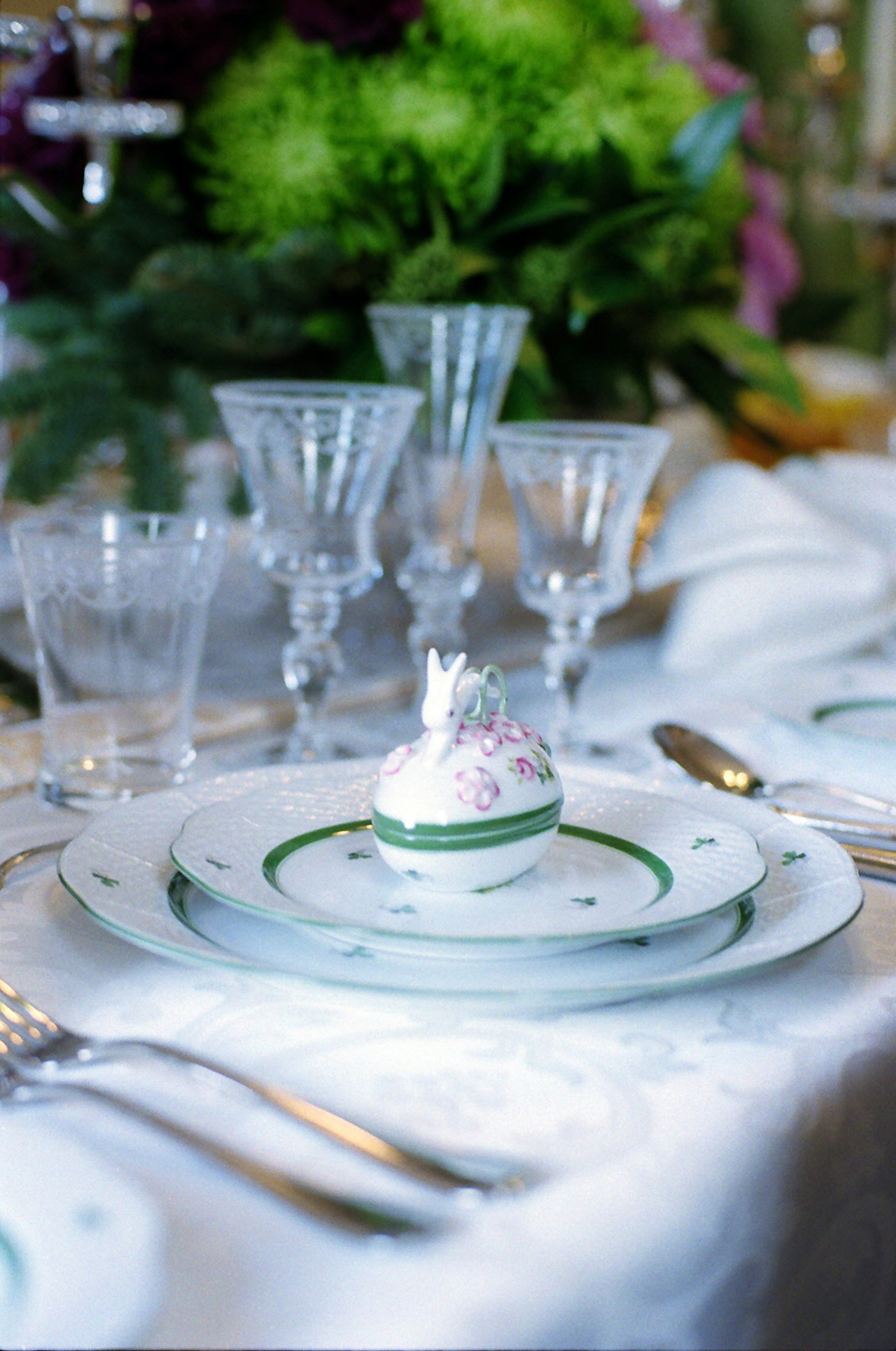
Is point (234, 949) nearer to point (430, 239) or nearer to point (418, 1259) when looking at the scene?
point (418, 1259)

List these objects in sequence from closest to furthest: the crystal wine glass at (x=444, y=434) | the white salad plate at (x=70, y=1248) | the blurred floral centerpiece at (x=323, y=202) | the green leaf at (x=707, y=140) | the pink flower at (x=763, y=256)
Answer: the white salad plate at (x=70, y=1248), the crystal wine glass at (x=444, y=434), the blurred floral centerpiece at (x=323, y=202), the green leaf at (x=707, y=140), the pink flower at (x=763, y=256)

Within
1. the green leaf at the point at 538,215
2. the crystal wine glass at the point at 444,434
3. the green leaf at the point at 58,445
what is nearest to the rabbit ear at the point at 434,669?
the crystal wine glass at the point at 444,434

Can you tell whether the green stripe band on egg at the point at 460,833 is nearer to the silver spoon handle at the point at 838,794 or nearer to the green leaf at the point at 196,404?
the silver spoon handle at the point at 838,794

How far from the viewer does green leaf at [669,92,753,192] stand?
105 cm

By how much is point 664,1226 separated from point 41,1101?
166 mm

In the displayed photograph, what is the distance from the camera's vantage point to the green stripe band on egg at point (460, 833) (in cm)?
46

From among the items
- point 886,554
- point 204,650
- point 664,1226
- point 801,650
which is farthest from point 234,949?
point 886,554

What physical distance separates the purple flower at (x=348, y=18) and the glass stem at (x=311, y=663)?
439 mm

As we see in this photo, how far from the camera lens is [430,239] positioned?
3.34 feet

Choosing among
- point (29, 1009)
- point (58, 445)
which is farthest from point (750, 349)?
point (29, 1009)

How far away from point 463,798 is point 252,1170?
0.51ft

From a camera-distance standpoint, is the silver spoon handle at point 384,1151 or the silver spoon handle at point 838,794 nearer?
the silver spoon handle at point 384,1151

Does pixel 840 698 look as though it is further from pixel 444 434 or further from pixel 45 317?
pixel 45 317

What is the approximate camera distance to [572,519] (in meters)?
0.78
